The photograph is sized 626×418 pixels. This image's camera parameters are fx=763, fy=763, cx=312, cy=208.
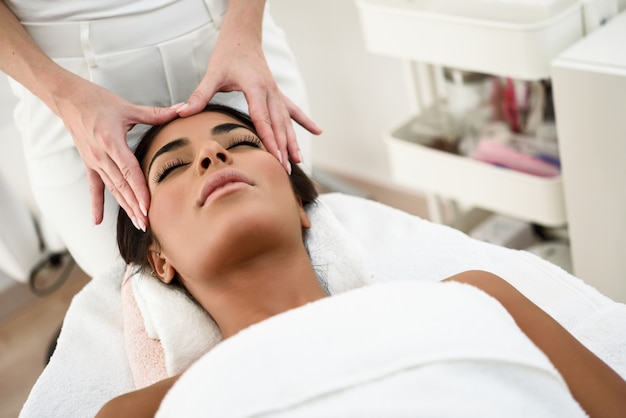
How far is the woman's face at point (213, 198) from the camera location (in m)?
1.14

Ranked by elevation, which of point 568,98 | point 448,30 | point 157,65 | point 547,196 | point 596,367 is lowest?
point 547,196

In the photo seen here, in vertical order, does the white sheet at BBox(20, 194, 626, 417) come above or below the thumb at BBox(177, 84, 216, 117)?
below

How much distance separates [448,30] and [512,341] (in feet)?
2.92

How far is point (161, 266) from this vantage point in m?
1.31

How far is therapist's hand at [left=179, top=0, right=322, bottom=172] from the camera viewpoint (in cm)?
131

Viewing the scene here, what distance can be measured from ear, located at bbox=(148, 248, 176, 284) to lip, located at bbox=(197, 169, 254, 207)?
0.58 ft

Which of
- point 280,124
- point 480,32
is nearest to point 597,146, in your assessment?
point 480,32

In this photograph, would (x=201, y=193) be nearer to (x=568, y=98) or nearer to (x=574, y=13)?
(x=568, y=98)

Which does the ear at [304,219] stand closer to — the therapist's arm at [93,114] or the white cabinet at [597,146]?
the therapist's arm at [93,114]

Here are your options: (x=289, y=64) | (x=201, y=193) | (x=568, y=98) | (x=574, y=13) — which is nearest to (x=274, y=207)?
(x=201, y=193)

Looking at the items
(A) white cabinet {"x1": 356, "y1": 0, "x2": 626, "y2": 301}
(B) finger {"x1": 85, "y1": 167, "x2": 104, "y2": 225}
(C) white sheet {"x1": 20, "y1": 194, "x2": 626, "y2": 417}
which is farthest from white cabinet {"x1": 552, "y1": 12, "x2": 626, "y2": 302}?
(B) finger {"x1": 85, "y1": 167, "x2": 104, "y2": 225}

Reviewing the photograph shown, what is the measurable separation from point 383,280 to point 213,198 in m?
0.39

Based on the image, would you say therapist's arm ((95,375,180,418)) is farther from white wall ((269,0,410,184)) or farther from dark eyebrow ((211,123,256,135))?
white wall ((269,0,410,184))

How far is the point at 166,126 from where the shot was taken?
133 cm
